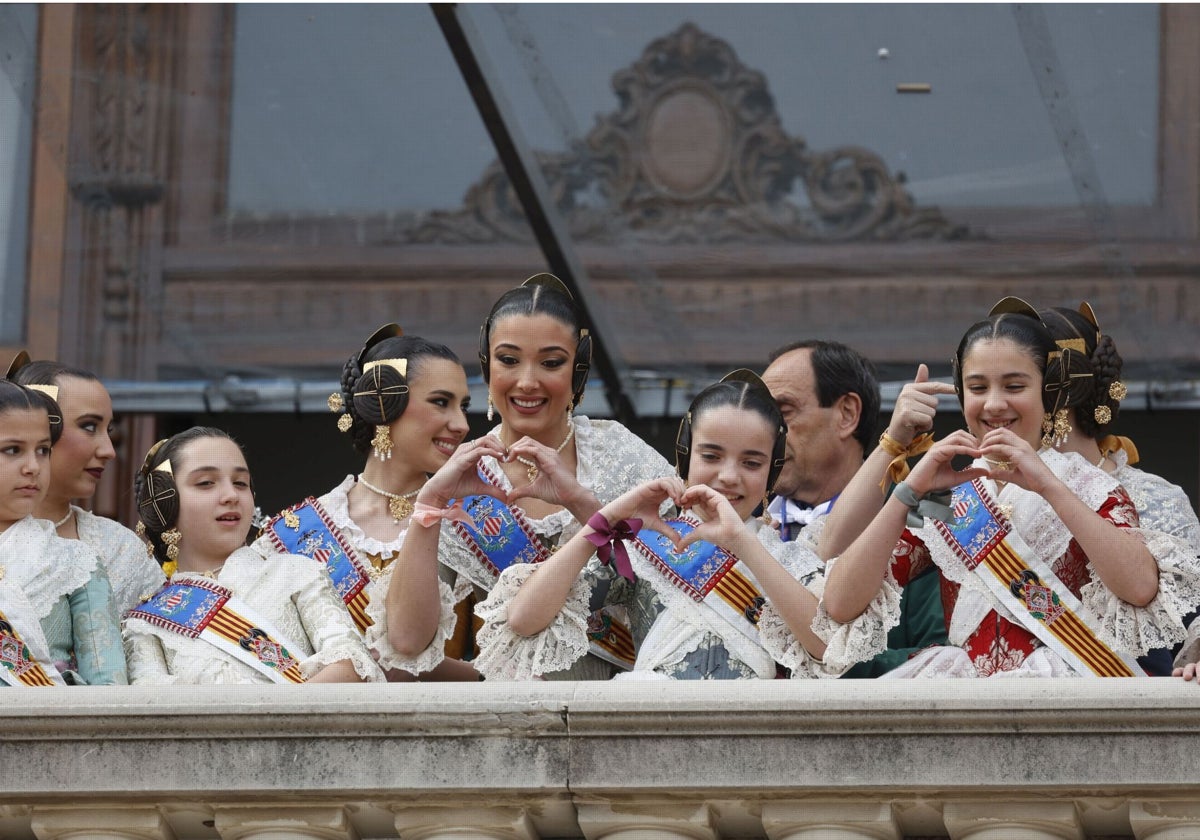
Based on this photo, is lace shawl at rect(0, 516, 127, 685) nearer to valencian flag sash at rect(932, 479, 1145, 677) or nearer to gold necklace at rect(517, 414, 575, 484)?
gold necklace at rect(517, 414, 575, 484)

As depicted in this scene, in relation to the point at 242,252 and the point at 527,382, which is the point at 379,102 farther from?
the point at 527,382

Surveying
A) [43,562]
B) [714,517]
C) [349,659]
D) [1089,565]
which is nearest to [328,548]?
[349,659]

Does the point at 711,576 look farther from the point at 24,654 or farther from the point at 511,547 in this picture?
the point at 24,654

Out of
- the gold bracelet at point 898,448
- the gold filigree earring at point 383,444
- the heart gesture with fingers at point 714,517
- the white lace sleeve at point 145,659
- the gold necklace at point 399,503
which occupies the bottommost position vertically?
the white lace sleeve at point 145,659

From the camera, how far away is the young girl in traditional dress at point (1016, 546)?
15.9 ft

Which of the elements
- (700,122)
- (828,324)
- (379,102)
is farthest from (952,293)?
(379,102)

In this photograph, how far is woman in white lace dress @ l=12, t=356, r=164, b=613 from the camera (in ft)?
19.2

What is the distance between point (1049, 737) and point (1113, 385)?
1.34 metres

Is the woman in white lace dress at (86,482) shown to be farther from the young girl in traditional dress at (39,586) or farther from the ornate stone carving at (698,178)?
the ornate stone carving at (698,178)

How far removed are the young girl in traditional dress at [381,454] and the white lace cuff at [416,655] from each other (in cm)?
46

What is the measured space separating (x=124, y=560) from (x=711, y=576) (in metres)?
1.53

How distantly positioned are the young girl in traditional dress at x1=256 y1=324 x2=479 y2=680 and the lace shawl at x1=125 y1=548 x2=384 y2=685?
0.43ft

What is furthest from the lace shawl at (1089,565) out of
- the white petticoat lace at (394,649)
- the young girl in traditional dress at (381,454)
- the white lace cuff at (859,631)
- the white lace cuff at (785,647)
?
the young girl in traditional dress at (381,454)

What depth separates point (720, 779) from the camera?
14.4 feet
